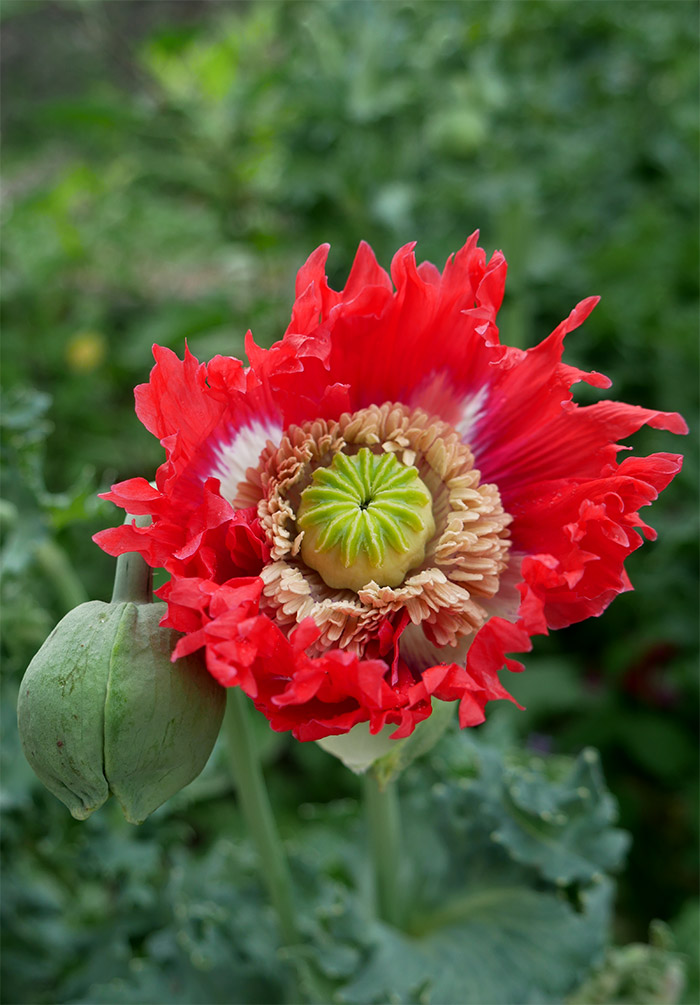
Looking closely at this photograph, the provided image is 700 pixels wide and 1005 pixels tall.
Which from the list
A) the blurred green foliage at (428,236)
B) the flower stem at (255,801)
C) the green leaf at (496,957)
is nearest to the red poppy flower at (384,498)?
the flower stem at (255,801)

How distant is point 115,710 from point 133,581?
13 cm

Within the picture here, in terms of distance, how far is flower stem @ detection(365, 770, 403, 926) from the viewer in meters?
1.11

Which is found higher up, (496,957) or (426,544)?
(426,544)

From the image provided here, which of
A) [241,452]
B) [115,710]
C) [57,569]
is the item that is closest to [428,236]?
[57,569]

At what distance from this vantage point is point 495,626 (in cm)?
77

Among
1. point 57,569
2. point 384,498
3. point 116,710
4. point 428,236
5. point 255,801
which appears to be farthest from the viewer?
point 428,236

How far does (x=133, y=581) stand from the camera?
0.90 m

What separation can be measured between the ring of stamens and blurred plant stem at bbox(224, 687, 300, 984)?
0.48 ft

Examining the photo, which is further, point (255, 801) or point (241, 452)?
point (255, 801)

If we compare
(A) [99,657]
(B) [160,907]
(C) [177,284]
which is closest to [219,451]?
(A) [99,657]

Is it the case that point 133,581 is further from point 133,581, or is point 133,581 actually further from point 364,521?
point 364,521

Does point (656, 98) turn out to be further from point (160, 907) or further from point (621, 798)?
point (160, 907)

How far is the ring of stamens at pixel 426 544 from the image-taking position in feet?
2.95

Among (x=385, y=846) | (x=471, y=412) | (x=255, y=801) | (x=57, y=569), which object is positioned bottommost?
(x=385, y=846)
